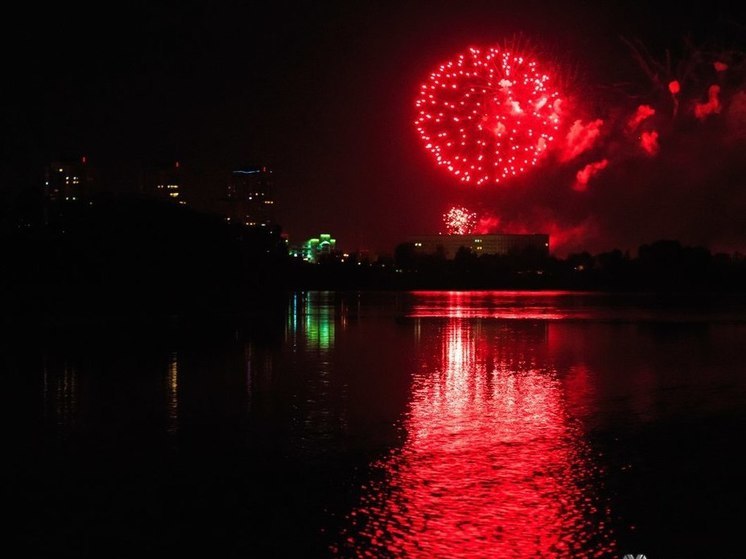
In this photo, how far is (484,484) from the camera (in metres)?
8.77

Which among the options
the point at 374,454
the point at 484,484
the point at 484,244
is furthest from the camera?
the point at 484,244

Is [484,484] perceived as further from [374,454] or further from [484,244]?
[484,244]

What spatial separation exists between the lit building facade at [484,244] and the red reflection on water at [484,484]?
13691 cm

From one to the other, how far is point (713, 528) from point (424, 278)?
4107 inches

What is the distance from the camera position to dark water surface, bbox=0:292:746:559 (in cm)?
729

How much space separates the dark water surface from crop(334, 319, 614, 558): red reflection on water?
1.0 inches

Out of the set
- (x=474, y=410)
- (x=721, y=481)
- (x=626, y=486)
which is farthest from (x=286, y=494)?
(x=474, y=410)

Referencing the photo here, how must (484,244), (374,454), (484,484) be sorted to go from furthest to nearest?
1. (484,244)
2. (374,454)
3. (484,484)

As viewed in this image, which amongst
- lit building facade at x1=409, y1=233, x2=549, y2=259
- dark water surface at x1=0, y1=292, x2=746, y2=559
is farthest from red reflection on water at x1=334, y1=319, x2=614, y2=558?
lit building facade at x1=409, y1=233, x2=549, y2=259

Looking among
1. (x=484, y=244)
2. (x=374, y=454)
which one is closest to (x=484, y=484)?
(x=374, y=454)

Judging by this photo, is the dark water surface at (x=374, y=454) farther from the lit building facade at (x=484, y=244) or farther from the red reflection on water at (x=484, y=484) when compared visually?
the lit building facade at (x=484, y=244)

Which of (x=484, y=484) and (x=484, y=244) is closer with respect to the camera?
(x=484, y=484)

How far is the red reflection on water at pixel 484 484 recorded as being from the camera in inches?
280

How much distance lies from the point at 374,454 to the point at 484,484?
1.66 metres
